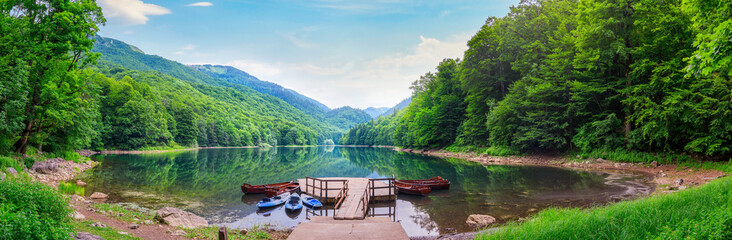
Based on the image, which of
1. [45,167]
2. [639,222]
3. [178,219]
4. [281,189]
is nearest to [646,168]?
[639,222]

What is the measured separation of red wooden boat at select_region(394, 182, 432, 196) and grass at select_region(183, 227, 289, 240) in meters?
9.79

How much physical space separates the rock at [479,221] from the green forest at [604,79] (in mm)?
7636

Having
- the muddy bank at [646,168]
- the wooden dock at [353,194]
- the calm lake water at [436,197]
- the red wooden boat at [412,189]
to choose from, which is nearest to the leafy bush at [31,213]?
the calm lake water at [436,197]

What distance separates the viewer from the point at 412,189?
18938 millimetres

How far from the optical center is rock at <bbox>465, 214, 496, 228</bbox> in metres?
11.9

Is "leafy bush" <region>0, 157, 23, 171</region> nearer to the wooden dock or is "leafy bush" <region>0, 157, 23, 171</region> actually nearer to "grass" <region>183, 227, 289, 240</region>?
"grass" <region>183, 227, 289, 240</region>

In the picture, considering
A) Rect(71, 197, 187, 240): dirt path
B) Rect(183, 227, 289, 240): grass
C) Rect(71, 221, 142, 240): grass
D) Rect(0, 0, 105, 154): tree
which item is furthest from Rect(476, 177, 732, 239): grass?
Rect(0, 0, 105, 154): tree

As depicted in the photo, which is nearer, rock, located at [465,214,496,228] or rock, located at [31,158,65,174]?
rock, located at [465,214,496,228]

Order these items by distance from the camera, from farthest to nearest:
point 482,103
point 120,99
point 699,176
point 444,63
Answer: point 120,99 → point 444,63 → point 482,103 → point 699,176

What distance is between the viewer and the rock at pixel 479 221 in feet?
38.9

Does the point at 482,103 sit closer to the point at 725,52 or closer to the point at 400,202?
the point at 400,202

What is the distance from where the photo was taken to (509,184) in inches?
817

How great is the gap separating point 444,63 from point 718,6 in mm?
50448

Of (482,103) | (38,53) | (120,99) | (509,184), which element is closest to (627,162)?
(509,184)
